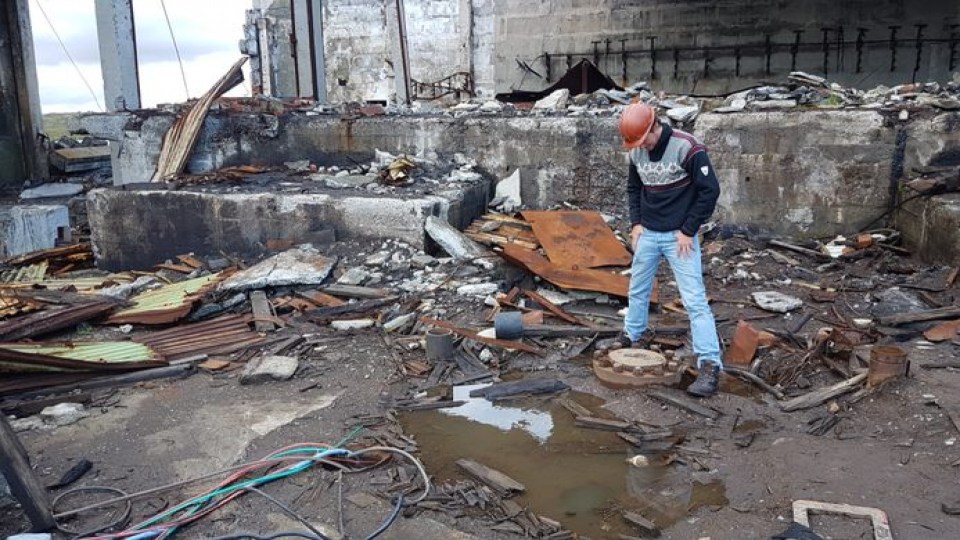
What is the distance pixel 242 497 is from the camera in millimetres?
3861

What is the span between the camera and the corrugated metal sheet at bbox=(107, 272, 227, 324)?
6.77m

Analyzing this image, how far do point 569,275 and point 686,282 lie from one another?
89.5 inches

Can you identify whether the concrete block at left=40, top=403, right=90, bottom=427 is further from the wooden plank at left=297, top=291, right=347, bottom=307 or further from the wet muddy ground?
the wooden plank at left=297, top=291, right=347, bottom=307

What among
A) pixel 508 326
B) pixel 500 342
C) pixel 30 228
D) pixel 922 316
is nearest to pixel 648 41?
pixel 922 316

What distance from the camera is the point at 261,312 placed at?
273 inches

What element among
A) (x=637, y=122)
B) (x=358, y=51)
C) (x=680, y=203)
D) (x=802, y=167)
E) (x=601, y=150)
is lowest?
(x=680, y=203)

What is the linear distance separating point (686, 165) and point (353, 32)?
15.6 metres

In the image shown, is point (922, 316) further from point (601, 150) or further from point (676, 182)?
point (601, 150)

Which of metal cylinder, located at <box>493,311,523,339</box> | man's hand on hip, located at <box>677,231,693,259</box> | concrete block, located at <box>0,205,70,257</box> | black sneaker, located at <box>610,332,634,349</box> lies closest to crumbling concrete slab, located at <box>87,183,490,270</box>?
metal cylinder, located at <box>493,311,523,339</box>

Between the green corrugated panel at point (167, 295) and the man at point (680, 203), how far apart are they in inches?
187

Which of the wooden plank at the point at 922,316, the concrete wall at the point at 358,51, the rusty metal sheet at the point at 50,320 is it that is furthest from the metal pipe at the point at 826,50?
the rusty metal sheet at the point at 50,320

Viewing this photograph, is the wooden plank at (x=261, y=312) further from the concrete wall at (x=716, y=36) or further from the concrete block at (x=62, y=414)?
the concrete wall at (x=716, y=36)

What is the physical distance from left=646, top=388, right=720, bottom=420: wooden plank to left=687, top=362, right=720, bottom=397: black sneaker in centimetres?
9

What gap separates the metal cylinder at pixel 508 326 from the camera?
239 inches
